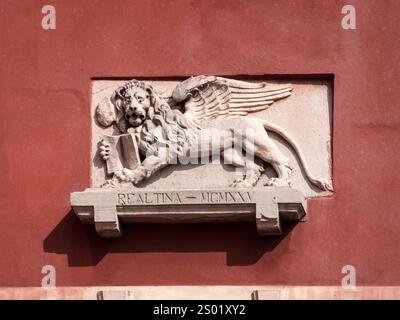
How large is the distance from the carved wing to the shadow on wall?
30.2 inches

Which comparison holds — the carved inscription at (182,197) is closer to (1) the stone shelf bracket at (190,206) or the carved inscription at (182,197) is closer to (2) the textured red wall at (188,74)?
(1) the stone shelf bracket at (190,206)

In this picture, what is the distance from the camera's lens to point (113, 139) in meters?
13.3

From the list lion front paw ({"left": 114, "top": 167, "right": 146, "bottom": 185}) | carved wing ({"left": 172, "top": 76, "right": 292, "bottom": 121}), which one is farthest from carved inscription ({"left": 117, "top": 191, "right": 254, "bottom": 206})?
carved wing ({"left": 172, "top": 76, "right": 292, "bottom": 121})

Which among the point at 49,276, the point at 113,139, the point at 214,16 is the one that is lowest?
the point at 49,276

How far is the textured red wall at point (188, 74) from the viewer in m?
13.0

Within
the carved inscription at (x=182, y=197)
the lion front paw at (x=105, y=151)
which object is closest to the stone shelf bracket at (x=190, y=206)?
the carved inscription at (x=182, y=197)

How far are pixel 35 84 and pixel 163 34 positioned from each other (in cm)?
93

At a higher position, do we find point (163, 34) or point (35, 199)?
point (163, 34)

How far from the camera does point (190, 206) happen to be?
1293cm

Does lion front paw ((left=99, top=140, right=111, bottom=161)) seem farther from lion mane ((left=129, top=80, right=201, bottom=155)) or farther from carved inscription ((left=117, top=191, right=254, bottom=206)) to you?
carved inscription ((left=117, top=191, right=254, bottom=206))

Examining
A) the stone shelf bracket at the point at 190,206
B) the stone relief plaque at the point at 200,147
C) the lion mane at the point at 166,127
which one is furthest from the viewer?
the lion mane at the point at 166,127

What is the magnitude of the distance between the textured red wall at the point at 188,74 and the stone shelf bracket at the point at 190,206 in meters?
0.17

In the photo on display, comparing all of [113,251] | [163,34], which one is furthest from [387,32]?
[113,251]

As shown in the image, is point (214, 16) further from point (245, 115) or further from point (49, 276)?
point (49, 276)
